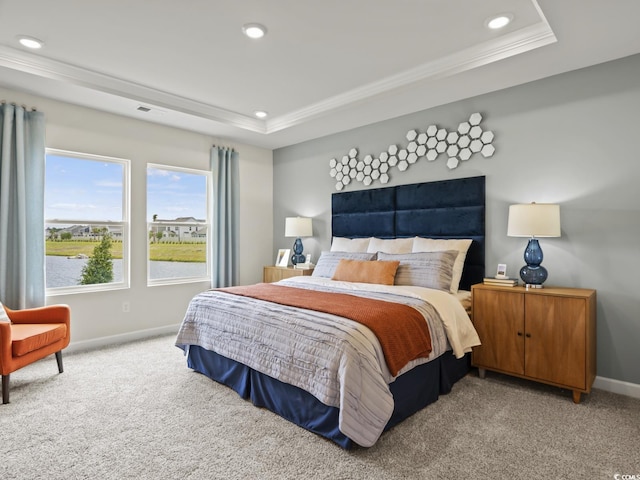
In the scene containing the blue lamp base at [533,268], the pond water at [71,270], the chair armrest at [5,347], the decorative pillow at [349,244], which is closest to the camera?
the chair armrest at [5,347]

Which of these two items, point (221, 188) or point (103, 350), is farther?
point (221, 188)

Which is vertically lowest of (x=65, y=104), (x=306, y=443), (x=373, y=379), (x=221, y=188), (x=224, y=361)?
(x=306, y=443)

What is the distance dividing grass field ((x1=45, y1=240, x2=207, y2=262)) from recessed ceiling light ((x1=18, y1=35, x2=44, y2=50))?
6.19ft

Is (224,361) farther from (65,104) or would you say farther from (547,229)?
(65,104)

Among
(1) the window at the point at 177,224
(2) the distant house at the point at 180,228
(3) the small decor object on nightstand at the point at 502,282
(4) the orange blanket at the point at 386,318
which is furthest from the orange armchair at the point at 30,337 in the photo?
(3) the small decor object on nightstand at the point at 502,282

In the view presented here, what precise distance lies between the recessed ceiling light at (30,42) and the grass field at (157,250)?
189 cm

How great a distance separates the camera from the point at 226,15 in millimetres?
2561

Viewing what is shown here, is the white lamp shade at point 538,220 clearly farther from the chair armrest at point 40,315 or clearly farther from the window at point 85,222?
the window at point 85,222

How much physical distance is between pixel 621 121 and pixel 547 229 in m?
1.02

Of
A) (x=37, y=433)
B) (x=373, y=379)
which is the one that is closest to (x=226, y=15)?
(x=373, y=379)

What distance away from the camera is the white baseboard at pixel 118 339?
3936mm

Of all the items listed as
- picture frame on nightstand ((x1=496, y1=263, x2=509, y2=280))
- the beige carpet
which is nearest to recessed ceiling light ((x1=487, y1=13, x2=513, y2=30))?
picture frame on nightstand ((x1=496, y1=263, x2=509, y2=280))

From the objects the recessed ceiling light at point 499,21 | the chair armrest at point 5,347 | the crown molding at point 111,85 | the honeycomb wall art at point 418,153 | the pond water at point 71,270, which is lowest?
the chair armrest at point 5,347

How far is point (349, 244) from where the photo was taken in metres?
4.49
